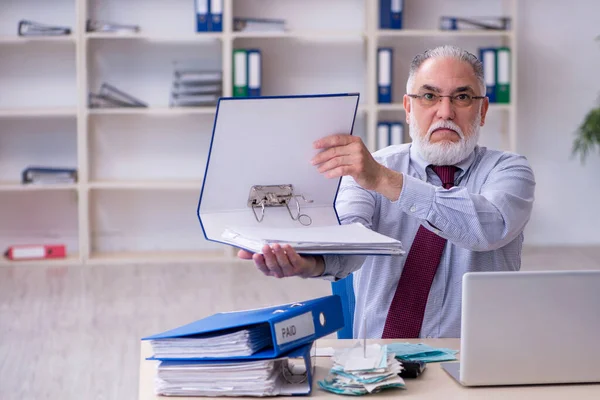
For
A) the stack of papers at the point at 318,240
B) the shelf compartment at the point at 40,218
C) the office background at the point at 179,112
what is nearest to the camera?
the stack of papers at the point at 318,240

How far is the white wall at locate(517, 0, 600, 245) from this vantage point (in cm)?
600

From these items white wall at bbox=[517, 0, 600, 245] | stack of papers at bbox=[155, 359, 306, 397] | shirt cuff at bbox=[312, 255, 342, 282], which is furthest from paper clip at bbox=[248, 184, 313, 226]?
white wall at bbox=[517, 0, 600, 245]

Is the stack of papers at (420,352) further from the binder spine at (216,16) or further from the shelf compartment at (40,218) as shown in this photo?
the shelf compartment at (40,218)

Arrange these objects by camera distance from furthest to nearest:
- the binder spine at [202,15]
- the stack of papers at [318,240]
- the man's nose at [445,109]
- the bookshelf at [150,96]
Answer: the bookshelf at [150,96]
the binder spine at [202,15]
the man's nose at [445,109]
the stack of papers at [318,240]

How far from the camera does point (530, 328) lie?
1410mm

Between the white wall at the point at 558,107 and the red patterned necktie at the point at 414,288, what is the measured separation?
13.7 ft

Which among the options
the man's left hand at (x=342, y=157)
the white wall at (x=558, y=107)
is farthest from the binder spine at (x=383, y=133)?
the man's left hand at (x=342, y=157)

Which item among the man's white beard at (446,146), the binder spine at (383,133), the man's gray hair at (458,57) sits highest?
the man's gray hair at (458,57)

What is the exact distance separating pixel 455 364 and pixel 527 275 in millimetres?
263

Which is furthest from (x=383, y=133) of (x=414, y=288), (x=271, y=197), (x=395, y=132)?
(x=271, y=197)

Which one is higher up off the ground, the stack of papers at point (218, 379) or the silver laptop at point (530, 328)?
the silver laptop at point (530, 328)

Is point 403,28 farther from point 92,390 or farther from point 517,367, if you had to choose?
point 517,367

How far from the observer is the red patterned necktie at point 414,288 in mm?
2016

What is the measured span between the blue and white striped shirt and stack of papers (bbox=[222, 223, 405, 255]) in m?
0.18
